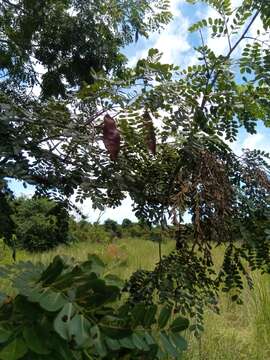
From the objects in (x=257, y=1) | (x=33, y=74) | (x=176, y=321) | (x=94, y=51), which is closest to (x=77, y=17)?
(x=94, y=51)

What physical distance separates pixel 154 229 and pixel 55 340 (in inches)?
23.8

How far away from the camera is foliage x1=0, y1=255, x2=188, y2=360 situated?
3.15ft

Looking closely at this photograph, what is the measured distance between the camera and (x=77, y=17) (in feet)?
17.9

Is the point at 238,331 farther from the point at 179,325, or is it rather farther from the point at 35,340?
the point at 35,340

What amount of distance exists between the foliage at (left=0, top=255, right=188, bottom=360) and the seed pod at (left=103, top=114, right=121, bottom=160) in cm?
34

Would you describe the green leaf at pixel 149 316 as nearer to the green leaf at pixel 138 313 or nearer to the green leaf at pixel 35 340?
the green leaf at pixel 138 313

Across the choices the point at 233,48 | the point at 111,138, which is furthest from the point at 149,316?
the point at 233,48

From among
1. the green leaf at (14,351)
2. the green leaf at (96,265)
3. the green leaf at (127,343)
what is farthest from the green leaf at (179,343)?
the green leaf at (14,351)

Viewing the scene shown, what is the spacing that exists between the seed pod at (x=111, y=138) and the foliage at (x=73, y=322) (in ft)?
1.12

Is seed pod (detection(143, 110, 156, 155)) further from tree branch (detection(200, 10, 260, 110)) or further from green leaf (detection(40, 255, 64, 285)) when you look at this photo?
green leaf (detection(40, 255, 64, 285))

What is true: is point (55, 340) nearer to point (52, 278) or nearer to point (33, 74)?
point (52, 278)

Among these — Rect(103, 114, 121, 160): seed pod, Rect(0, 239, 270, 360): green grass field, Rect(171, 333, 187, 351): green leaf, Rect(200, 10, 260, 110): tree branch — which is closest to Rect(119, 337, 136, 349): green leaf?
Rect(171, 333, 187, 351): green leaf

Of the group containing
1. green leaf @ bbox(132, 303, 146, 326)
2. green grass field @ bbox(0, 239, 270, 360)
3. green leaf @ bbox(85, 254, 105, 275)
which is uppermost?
green leaf @ bbox(85, 254, 105, 275)

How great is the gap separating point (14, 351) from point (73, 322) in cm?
12
